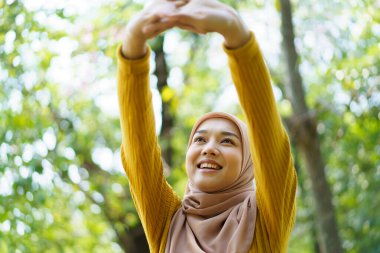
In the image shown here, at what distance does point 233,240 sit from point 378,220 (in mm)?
3354

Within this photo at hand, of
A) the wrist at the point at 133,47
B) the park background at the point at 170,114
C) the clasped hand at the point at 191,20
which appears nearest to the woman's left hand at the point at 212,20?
the clasped hand at the point at 191,20

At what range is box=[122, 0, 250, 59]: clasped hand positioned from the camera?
1.60 meters

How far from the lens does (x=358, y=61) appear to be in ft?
15.3

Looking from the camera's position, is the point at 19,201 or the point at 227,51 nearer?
the point at 227,51

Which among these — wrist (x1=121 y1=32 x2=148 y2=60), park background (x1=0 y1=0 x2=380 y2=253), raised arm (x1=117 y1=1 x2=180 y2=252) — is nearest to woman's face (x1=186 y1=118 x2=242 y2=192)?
raised arm (x1=117 y1=1 x2=180 y2=252)

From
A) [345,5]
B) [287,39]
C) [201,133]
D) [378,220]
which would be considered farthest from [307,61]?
[201,133]

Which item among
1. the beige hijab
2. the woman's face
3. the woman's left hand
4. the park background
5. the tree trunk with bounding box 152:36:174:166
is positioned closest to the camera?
the woman's left hand

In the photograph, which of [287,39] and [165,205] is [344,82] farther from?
[165,205]

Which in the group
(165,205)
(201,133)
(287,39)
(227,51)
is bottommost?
(287,39)

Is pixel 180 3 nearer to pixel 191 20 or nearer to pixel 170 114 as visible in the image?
pixel 191 20

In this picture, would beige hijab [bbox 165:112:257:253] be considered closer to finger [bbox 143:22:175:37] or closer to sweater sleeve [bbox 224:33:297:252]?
sweater sleeve [bbox 224:33:297:252]

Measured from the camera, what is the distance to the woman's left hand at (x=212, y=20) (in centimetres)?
160

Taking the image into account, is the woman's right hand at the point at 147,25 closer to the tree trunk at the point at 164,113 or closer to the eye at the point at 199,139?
the eye at the point at 199,139

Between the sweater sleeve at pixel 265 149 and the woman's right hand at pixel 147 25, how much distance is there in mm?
156
